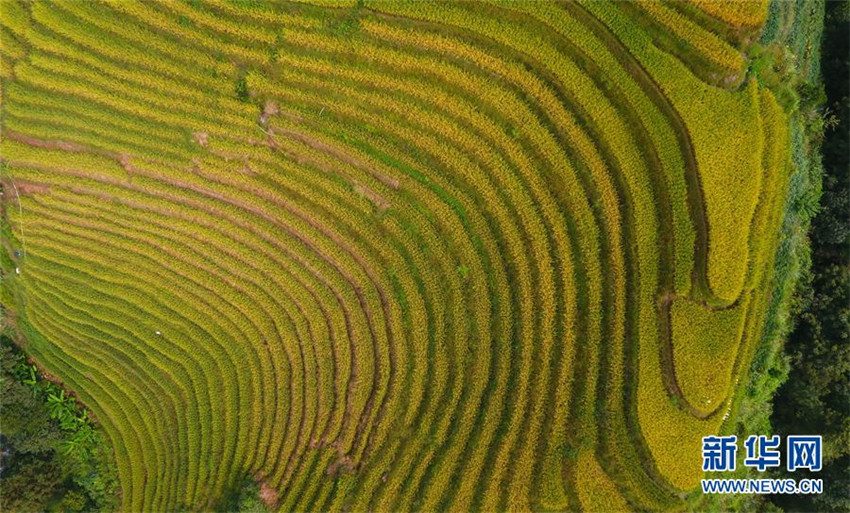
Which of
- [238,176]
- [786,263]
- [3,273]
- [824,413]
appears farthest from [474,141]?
[3,273]

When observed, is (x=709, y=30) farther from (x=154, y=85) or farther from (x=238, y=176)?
(x=154, y=85)

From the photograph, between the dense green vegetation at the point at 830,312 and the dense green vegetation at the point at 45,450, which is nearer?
the dense green vegetation at the point at 830,312

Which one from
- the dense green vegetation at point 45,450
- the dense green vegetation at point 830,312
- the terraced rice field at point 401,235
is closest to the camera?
the terraced rice field at point 401,235

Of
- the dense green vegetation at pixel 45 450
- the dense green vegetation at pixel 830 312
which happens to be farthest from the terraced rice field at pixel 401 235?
the dense green vegetation at pixel 830 312

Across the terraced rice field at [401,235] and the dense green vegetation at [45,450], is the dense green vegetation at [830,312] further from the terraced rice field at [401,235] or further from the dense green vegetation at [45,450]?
the dense green vegetation at [45,450]

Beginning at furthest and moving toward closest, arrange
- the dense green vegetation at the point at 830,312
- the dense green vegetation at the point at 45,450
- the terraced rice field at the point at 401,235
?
the dense green vegetation at the point at 45,450 < the dense green vegetation at the point at 830,312 < the terraced rice field at the point at 401,235

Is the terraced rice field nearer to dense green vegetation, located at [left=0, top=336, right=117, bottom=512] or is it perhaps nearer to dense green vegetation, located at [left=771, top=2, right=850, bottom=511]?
dense green vegetation, located at [left=0, top=336, right=117, bottom=512]

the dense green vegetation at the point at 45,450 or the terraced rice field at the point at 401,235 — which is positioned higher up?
the terraced rice field at the point at 401,235

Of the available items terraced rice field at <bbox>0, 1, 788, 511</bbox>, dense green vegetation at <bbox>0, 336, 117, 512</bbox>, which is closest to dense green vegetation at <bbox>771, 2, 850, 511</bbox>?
terraced rice field at <bbox>0, 1, 788, 511</bbox>
